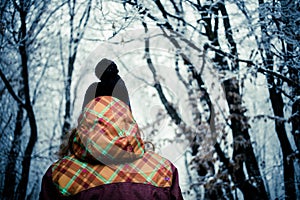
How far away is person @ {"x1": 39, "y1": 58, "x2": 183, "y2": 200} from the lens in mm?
1118

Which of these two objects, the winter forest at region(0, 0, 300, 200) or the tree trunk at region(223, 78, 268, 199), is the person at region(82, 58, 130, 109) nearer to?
the winter forest at region(0, 0, 300, 200)

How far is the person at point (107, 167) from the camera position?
1118 millimetres

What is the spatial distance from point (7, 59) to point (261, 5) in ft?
13.7

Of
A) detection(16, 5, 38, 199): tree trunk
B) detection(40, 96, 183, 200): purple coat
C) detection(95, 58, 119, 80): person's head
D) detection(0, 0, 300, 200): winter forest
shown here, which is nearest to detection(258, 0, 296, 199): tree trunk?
detection(0, 0, 300, 200): winter forest

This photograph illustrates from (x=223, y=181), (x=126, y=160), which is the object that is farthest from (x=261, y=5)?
(x=126, y=160)

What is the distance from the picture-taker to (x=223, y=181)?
3.43m

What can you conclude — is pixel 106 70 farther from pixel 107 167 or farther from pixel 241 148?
pixel 241 148

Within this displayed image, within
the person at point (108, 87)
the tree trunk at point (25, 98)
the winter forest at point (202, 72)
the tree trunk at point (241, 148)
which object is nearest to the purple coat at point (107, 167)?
the person at point (108, 87)

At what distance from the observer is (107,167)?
1151mm

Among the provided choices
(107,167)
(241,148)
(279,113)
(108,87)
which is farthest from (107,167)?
(279,113)

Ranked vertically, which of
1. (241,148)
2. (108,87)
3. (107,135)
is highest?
(108,87)

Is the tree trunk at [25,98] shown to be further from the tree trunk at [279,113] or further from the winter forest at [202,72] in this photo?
the tree trunk at [279,113]

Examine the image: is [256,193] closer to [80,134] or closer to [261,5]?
[261,5]

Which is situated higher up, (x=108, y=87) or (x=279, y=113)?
(x=108, y=87)
